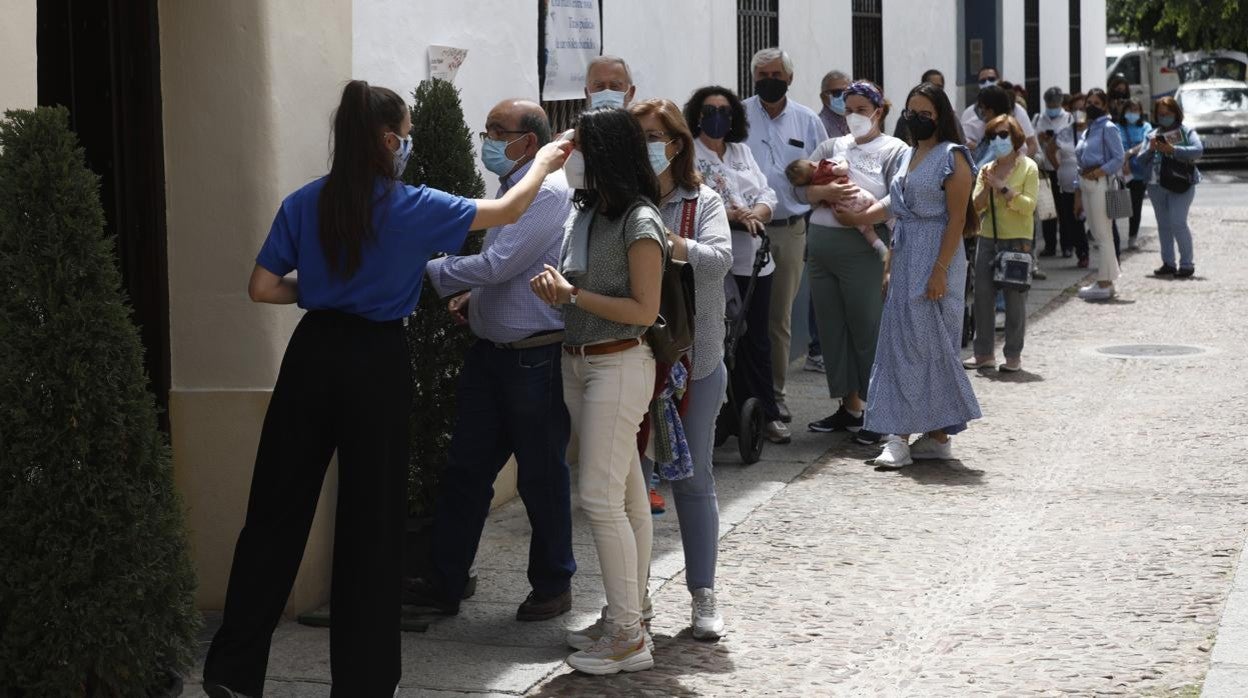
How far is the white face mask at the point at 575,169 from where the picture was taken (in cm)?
545

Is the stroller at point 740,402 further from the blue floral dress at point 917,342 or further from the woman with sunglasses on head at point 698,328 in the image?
the woman with sunglasses on head at point 698,328

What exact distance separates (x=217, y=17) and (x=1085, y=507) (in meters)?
4.35

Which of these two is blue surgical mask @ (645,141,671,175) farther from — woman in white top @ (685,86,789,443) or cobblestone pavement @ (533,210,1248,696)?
woman in white top @ (685,86,789,443)

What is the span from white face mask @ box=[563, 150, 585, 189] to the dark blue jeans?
32.0 inches

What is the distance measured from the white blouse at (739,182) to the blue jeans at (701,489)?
8.75ft

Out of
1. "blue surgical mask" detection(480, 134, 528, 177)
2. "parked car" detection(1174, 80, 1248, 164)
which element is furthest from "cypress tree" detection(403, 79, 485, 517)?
"parked car" detection(1174, 80, 1248, 164)

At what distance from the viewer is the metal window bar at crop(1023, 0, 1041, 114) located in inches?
885

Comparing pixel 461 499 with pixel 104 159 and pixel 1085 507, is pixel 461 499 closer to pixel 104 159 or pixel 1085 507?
pixel 104 159

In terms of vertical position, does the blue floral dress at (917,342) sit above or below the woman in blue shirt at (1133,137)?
below

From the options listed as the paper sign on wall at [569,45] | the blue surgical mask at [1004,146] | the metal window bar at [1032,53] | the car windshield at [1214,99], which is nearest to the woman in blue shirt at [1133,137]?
the metal window bar at [1032,53]

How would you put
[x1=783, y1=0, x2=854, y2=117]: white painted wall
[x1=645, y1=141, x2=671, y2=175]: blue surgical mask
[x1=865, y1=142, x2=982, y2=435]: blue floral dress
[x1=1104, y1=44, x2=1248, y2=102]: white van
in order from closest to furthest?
1. [x1=645, y1=141, x2=671, y2=175]: blue surgical mask
2. [x1=865, y1=142, x2=982, y2=435]: blue floral dress
3. [x1=783, y1=0, x2=854, y2=117]: white painted wall
4. [x1=1104, y1=44, x2=1248, y2=102]: white van

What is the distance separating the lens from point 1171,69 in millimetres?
40375

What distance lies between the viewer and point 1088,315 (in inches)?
585

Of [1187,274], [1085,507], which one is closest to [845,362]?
[1085,507]
